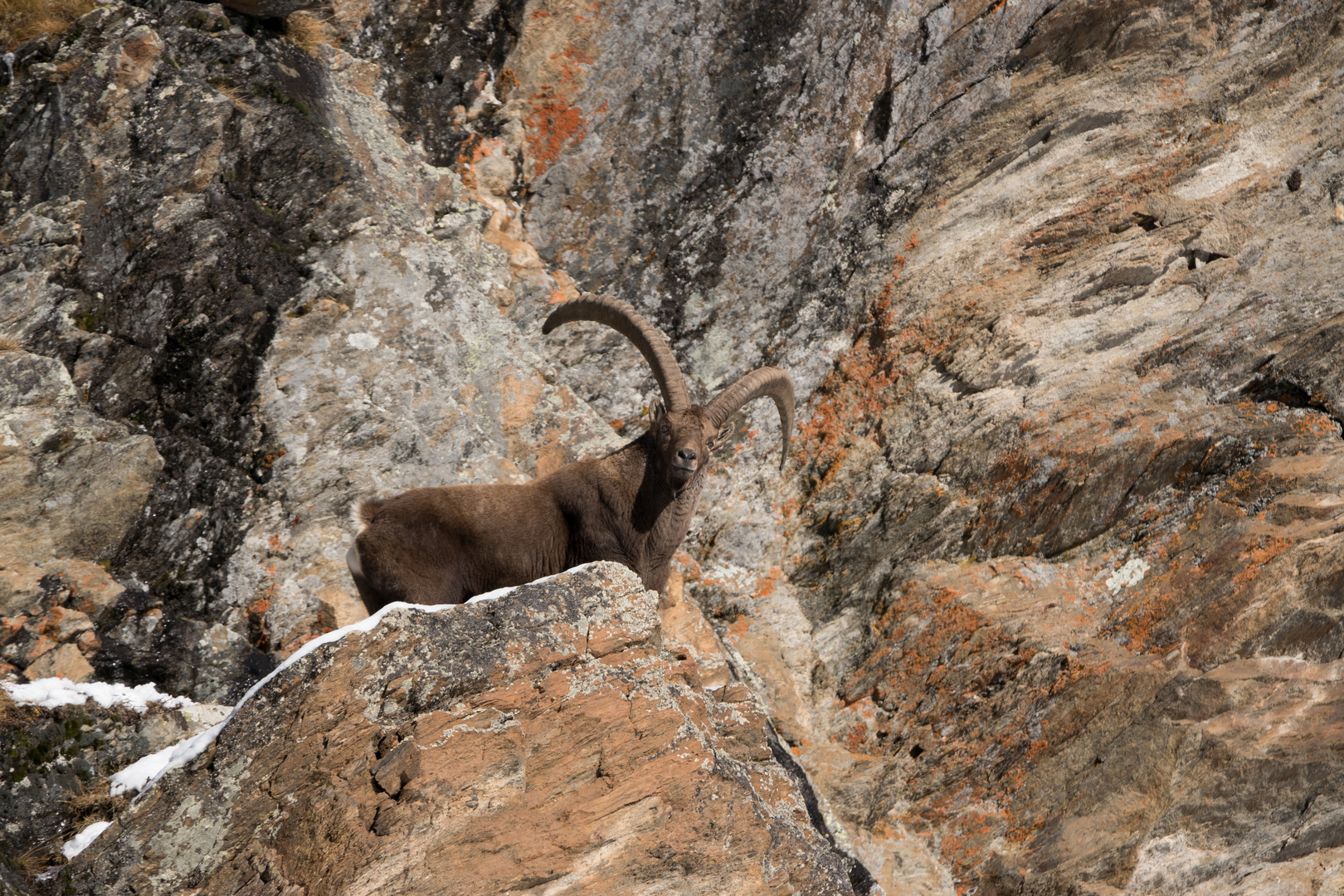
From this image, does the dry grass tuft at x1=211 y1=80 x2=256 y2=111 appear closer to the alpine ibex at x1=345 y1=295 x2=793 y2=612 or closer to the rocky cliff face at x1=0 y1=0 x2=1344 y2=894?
the rocky cliff face at x1=0 y1=0 x2=1344 y2=894

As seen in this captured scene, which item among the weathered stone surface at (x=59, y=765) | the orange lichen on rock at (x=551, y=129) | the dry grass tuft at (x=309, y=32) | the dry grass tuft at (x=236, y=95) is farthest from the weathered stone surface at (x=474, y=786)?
the dry grass tuft at (x=309, y=32)

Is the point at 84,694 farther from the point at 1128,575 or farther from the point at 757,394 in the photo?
the point at 1128,575

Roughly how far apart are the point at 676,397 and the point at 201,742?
15.7 feet

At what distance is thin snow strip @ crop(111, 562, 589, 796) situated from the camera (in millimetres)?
5441

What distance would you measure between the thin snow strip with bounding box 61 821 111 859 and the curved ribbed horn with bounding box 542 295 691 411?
208 inches

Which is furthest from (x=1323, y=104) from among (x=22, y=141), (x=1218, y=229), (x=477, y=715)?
(x=22, y=141)

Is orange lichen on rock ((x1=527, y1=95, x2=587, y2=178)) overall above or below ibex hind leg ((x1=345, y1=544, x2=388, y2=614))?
above

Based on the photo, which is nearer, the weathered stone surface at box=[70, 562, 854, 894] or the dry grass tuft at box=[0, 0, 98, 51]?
the weathered stone surface at box=[70, 562, 854, 894]

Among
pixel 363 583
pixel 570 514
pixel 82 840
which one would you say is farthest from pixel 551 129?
pixel 82 840

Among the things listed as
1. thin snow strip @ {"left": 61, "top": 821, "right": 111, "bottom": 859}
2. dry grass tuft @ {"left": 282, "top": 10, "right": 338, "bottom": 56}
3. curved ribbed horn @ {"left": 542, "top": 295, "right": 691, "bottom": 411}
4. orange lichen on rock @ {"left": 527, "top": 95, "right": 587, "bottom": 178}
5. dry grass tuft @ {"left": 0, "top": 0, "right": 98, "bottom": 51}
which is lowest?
thin snow strip @ {"left": 61, "top": 821, "right": 111, "bottom": 859}

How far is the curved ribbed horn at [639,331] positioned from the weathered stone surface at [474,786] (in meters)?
2.99

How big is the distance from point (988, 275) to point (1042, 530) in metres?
3.07

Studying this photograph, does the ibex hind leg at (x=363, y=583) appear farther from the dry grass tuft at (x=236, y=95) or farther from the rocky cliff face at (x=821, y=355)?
the dry grass tuft at (x=236, y=95)

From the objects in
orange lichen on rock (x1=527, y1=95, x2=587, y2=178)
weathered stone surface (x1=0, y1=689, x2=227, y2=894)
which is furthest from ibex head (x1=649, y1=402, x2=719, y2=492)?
weathered stone surface (x1=0, y1=689, x2=227, y2=894)
